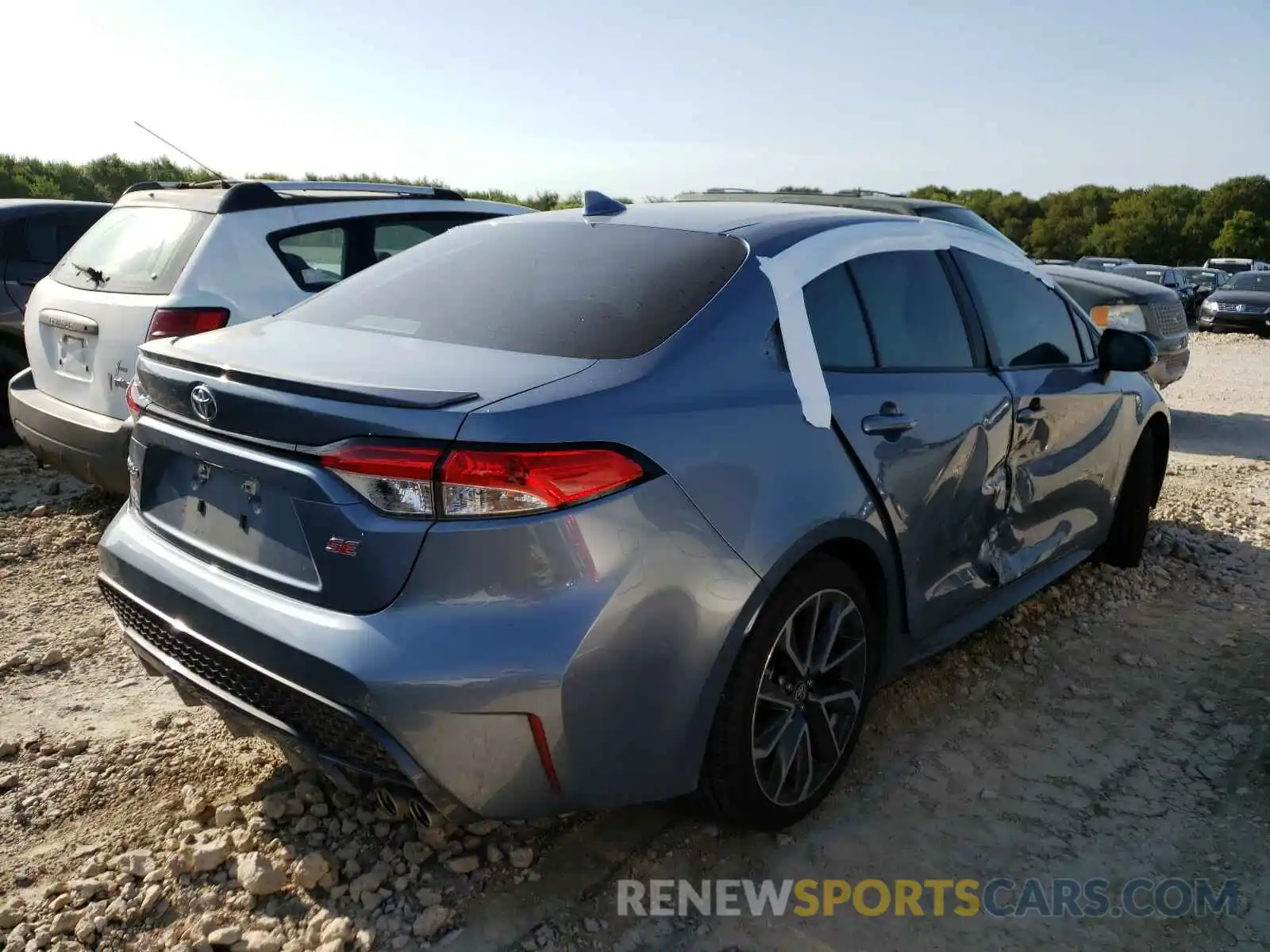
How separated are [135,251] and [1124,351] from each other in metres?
4.42

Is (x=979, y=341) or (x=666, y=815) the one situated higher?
(x=979, y=341)

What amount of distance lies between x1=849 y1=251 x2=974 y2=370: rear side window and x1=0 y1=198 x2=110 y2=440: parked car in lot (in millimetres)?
6057

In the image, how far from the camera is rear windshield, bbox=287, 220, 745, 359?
255 centimetres

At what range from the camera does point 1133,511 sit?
15.6 ft

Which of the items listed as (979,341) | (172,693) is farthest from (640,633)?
(172,693)

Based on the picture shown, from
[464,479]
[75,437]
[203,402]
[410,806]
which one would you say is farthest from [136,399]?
[75,437]

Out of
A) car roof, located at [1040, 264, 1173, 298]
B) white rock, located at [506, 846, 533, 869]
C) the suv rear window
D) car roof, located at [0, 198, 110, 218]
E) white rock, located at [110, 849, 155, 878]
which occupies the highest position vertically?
the suv rear window

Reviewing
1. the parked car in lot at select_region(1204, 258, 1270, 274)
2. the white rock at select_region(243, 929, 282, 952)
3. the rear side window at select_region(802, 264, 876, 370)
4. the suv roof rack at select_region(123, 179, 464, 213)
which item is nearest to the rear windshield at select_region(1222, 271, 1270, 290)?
the parked car in lot at select_region(1204, 258, 1270, 274)

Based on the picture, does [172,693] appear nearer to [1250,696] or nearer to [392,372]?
[392,372]

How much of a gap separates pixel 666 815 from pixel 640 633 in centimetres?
91

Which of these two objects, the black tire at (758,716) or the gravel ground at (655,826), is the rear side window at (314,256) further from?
the black tire at (758,716)

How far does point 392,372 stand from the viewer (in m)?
2.31

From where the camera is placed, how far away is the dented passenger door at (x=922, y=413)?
2.84 meters

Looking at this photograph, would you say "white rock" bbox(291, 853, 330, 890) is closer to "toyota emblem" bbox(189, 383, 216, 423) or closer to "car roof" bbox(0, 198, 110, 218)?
"toyota emblem" bbox(189, 383, 216, 423)
